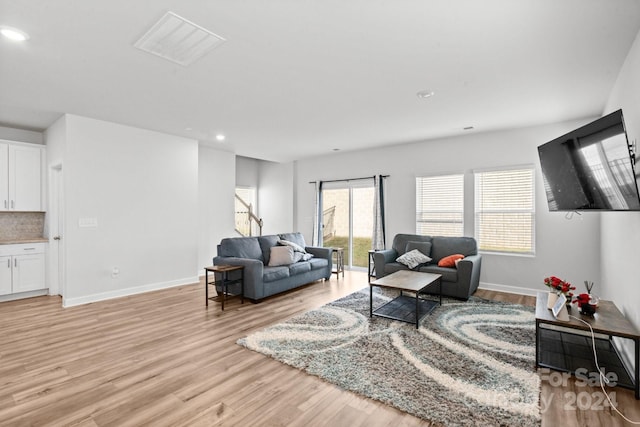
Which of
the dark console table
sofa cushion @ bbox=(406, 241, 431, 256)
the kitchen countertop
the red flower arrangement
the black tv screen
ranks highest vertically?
the black tv screen

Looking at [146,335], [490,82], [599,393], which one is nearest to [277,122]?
[490,82]

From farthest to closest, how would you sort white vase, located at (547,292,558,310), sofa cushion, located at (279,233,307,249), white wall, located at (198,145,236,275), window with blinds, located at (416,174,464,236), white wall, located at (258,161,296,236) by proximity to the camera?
1. white wall, located at (258,161,296,236)
2. white wall, located at (198,145,236,275)
3. sofa cushion, located at (279,233,307,249)
4. window with blinds, located at (416,174,464,236)
5. white vase, located at (547,292,558,310)

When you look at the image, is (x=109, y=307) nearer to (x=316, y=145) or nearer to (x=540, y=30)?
(x=316, y=145)

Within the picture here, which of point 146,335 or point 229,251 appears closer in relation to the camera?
point 146,335

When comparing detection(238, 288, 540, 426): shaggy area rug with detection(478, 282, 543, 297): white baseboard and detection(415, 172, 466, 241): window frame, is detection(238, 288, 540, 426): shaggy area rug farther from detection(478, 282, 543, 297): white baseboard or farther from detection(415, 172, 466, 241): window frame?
detection(415, 172, 466, 241): window frame

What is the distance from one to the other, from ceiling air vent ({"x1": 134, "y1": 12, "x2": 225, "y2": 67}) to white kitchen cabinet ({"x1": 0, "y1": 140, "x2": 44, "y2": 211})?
3.82m

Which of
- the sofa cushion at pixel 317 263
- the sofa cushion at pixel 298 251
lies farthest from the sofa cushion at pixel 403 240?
the sofa cushion at pixel 298 251

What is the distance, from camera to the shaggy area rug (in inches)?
82.6

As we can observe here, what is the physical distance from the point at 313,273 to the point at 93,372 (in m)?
3.40


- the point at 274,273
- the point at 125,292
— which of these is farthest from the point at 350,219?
the point at 125,292

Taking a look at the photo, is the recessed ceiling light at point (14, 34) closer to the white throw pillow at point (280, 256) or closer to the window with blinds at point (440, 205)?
the white throw pillow at point (280, 256)

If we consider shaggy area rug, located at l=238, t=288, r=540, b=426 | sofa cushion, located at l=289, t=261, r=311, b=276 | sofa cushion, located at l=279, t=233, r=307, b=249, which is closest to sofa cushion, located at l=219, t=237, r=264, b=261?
sofa cushion, located at l=289, t=261, r=311, b=276

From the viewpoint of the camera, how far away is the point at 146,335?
3305 mm

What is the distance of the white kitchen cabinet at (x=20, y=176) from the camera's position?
4641 mm
